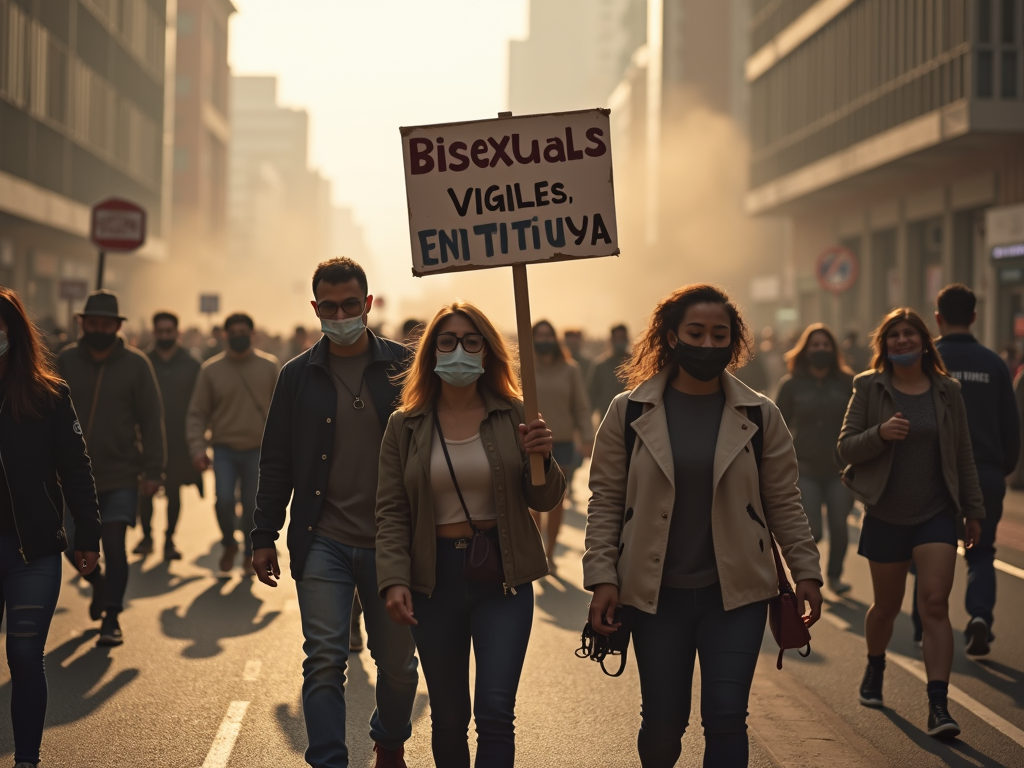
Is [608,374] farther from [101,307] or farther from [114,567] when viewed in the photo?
[114,567]

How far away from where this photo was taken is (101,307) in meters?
9.20

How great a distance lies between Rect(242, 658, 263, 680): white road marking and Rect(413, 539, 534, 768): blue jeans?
3142 mm

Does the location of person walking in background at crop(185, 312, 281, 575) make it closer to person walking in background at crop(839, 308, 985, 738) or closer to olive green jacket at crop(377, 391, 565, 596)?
person walking in background at crop(839, 308, 985, 738)

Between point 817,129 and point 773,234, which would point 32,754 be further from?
point 773,234

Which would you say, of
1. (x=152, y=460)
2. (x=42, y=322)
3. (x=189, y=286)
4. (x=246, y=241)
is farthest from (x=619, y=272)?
(x=152, y=460)

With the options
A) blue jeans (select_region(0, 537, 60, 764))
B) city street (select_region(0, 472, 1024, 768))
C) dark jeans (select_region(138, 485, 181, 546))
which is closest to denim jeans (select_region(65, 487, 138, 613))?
city street (select_region(0, 472, 1024, 768))

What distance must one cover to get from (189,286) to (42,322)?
48851 millimetres

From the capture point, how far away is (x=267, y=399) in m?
11.7

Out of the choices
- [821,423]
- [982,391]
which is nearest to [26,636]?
[982,391]

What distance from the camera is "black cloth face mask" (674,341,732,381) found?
193 inches

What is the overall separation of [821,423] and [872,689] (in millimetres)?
3592

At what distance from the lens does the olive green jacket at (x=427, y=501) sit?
16.3 ft

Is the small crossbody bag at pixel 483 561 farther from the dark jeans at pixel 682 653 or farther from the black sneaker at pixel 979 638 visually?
the black sneaker at pixel 979 638

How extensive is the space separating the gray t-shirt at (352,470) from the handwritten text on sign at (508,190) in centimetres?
55
